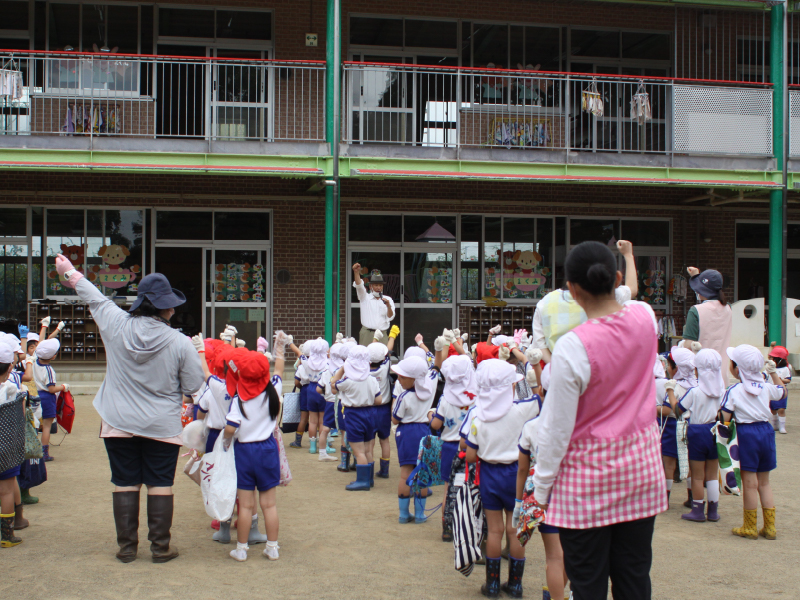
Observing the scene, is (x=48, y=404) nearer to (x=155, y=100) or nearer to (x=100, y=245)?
(x=100, y=245)

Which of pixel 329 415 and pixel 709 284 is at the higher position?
pixel 709 284

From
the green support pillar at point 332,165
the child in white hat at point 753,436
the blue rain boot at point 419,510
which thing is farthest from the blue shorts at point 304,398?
the child in white hat at point 753,436

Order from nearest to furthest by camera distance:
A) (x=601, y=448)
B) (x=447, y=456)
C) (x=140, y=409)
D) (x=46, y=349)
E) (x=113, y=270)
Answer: (x=601, y=448) → (x=140, y=409) → (x=447, y=456) → (x=46, y=349) → (x=113, y=270)

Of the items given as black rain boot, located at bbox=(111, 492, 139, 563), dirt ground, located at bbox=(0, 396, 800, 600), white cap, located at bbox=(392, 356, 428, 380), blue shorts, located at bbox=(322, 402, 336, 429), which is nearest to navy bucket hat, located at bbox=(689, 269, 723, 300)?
dirt ground, located at bbox=(0, 396, 800, 600)

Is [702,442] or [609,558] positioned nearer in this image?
[609,558]

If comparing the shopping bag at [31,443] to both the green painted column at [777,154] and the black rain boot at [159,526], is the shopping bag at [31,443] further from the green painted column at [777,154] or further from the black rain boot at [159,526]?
the green painted column at [777,154]

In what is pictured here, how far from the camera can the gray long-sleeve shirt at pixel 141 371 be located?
15.0 feet

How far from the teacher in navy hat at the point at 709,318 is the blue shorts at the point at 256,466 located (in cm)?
401

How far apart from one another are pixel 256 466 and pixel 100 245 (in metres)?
10.3

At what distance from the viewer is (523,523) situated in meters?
2.73

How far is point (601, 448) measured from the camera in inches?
99.0

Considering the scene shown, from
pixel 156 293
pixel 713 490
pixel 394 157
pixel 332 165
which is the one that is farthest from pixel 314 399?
pixel 394 157

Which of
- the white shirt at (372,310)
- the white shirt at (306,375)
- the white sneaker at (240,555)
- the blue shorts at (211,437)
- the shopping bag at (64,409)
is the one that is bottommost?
the white sneaker at (240,555)

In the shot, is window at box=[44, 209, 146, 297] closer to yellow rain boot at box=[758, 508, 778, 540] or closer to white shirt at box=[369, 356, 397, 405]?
white shirt at box=[369, 356, 397, 405]
